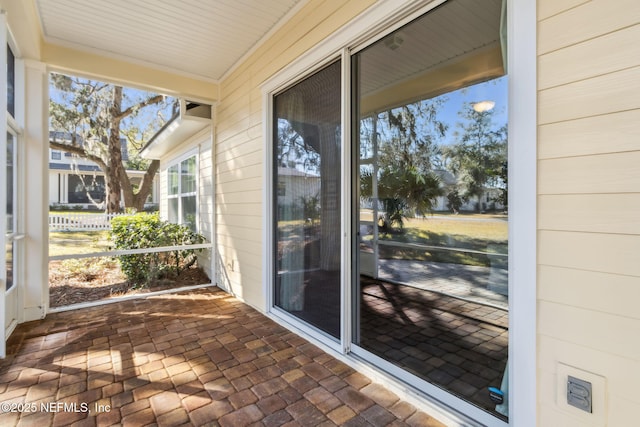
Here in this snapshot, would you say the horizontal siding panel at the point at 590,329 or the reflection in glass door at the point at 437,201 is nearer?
the horizontal siding panel at the point at 590,329

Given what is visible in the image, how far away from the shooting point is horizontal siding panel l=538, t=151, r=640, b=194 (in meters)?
1.13

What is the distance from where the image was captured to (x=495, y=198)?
173cm

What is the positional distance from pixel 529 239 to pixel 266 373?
1834 mm

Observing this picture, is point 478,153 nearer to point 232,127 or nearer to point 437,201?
point 437,201

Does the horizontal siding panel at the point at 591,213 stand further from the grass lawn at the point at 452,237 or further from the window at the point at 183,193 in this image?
the window at the point at 183,193

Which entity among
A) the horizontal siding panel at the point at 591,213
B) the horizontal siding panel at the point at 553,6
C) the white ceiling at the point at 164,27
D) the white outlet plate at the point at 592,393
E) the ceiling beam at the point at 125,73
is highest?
the white ceiling at the point at 164,27

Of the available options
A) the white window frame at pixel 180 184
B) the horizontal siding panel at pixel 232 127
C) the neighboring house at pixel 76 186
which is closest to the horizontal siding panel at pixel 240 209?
the horizontal siding panel at pixel 232 127

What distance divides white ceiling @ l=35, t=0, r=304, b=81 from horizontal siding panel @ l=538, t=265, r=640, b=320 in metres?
2.77

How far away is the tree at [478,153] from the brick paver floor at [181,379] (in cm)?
136


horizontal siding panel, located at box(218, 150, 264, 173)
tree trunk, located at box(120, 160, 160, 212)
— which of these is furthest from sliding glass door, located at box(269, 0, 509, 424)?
tree trunk, located at box(120, 160, 160, 212)

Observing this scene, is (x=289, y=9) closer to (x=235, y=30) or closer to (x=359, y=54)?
(x=235, y=30)

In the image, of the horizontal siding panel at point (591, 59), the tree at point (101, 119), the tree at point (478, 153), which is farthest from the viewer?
the tree at point (101, 119)

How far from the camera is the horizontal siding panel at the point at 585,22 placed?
114 cm

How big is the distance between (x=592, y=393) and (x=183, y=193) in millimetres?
6519
